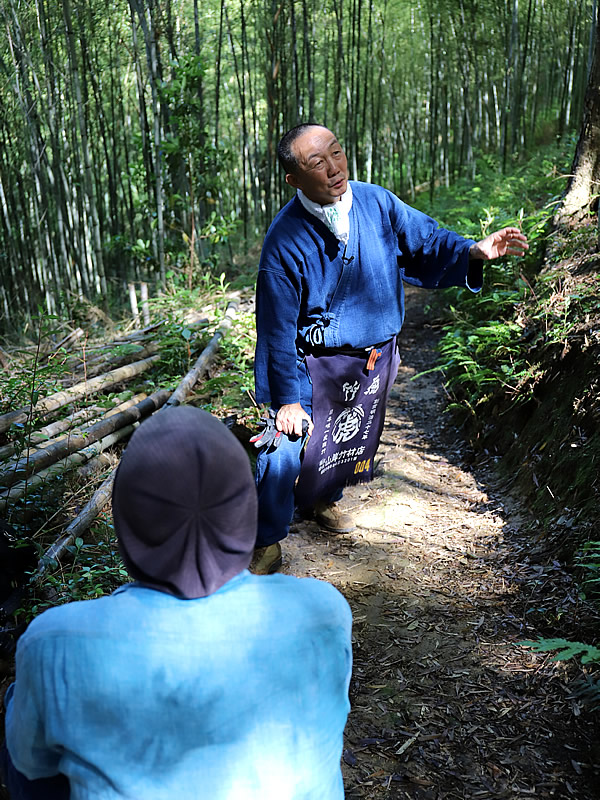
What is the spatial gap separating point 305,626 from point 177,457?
0.30 meters

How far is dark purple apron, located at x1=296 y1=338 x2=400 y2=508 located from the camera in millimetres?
2727

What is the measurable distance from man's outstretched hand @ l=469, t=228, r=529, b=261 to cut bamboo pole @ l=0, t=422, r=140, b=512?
203 cm

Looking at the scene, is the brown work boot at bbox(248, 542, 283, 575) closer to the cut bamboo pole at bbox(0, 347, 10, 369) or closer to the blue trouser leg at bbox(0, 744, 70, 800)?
the blue trouser leg at bbox(0, 744, 70, 800)

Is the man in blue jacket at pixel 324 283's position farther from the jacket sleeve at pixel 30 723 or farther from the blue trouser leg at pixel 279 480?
the jacket sleeve at pixel 30 723


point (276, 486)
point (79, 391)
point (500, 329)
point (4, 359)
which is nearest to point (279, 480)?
point (276, 486)

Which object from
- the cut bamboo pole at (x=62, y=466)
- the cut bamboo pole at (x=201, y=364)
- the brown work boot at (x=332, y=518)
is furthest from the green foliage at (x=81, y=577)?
the cut bamboo pole at (x=201, y=364)

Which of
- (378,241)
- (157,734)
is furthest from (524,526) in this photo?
(157,734)

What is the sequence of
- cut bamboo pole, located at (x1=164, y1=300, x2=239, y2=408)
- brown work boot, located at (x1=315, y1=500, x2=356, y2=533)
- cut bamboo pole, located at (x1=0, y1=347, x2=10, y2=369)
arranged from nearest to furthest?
1. brown work boot, located at (x1=315, y1=500, x2=356, y2=533)
2. cut bamboo pole, located at (x1=164, y1=300, x2=239, y2=408)
3. cut bamboo pole, located at (x1=0, y1=347, x2=10, y2=369)

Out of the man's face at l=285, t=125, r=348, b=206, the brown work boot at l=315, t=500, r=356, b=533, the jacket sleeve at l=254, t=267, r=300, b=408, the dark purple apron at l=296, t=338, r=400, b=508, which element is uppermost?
A: the man's face at l=285, t=125, r=348, b=206

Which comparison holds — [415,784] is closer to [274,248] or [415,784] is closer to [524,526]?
[524,526]

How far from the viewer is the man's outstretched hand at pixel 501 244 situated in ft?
8.21

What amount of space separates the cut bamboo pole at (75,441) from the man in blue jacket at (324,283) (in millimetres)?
1061

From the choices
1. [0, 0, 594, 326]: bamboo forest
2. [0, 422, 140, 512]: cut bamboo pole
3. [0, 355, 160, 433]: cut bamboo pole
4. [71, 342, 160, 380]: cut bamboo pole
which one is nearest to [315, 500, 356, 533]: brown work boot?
[0, 422, 140, 512]: cut bamboo pole

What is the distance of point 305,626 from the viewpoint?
935mm
